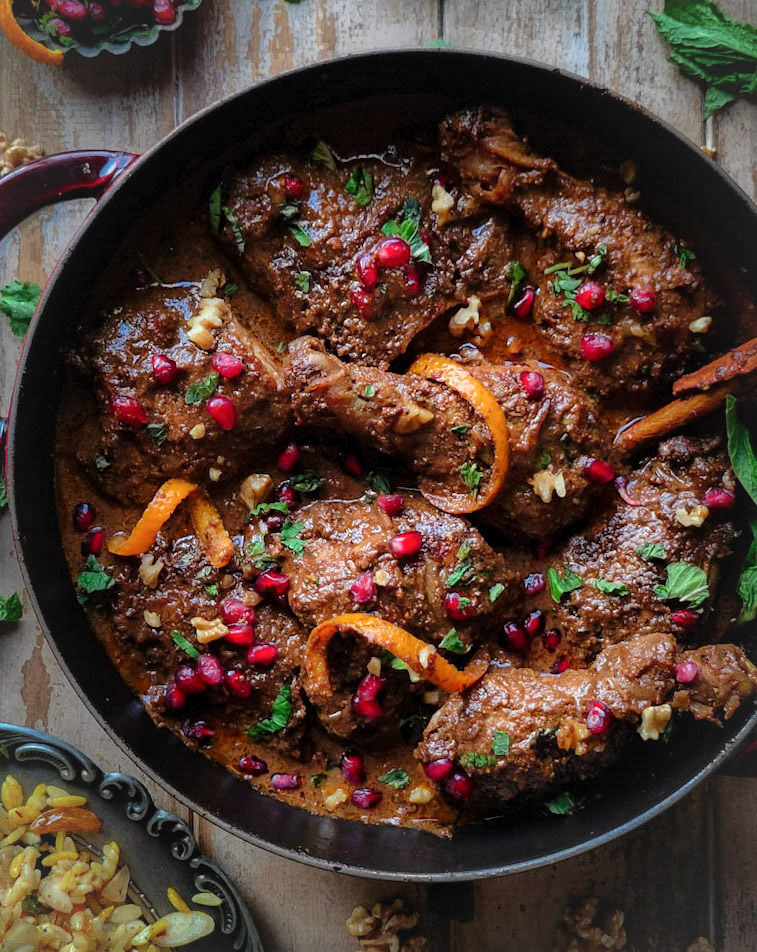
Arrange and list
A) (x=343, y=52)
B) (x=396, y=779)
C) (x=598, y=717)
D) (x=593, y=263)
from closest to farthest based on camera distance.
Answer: (x=598, y=717) → (x=593, y=263) → (x=396, y=779) → (x=343, y=52)

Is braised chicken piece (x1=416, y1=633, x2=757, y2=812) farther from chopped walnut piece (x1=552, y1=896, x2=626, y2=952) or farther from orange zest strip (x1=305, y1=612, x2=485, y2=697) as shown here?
chopped walnut piece (x1=552, y1=896, x2=626, y2=952)

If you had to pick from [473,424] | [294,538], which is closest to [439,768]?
[294,538]

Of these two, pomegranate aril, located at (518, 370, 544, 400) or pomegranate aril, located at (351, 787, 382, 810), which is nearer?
pomegranate aril, located at (518, 370, 544, 400)

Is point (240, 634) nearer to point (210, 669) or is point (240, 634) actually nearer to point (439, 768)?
point (210, 669)

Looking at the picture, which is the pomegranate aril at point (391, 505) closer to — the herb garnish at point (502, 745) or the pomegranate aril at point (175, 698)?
the herb garnish at point (502, 745)

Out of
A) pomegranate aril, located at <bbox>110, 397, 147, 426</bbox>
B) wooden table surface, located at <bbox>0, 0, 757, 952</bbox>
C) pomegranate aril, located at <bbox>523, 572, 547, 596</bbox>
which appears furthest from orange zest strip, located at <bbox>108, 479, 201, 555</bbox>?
pomegranate aril, located at <bbox>523, 572, 547, 596</bbox>

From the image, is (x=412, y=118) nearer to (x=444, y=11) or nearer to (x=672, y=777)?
(x=444, y=11)

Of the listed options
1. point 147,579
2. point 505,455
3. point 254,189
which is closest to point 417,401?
point 505,455
